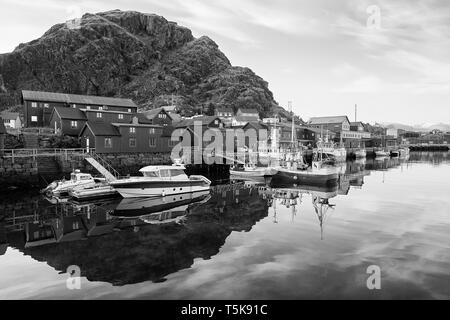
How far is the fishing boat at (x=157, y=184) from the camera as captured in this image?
3130cm

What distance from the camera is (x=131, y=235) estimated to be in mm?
20031

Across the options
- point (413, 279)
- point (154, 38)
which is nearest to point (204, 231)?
point (413, 279)

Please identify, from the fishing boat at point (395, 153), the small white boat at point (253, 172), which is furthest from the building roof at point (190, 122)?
the fishing boat at point (395, 153)

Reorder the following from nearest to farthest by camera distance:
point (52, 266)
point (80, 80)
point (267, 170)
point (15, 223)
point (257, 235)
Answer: point (52, 266)
point (257, 235)
point (15, 223)
point (267, 170)
point (80, 80)

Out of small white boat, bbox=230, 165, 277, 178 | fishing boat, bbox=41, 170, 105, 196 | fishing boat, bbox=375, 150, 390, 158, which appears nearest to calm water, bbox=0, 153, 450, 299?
fishing boat, bbox=41, 170, 105, 196

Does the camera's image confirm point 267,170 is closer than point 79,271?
No

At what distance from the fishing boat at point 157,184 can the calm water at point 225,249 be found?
1786 millimetres

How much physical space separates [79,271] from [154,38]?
668ft

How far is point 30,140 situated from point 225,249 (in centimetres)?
4996

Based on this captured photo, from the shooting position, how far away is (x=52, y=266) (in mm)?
15477

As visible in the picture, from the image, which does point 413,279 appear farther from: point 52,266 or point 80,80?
point 80,80

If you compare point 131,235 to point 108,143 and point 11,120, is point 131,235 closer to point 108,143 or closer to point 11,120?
point 108,143

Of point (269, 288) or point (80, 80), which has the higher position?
point (80, 80)

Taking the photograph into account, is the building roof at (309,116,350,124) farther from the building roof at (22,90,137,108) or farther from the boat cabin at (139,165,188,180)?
the boat cabin at (139,165,188,180)
